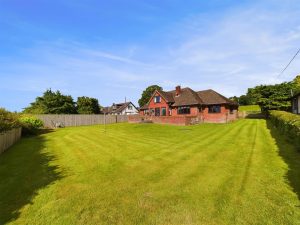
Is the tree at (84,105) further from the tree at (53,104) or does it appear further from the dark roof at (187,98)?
the dark roof at (187,98)

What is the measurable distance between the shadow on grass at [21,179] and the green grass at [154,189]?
0.03 m

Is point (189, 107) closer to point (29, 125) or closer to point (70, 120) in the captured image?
point (70, 120)

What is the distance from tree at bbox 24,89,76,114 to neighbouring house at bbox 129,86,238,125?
2375cm

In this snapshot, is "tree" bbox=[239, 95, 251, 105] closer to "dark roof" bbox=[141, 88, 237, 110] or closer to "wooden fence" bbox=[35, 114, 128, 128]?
"dark roof" bbox=[141, 88, 237, 110]

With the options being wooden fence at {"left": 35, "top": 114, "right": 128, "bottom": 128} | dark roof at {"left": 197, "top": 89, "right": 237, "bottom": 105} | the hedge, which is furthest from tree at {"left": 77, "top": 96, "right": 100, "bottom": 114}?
the hedge

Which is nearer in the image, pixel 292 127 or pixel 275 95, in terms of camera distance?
pixel 292 127

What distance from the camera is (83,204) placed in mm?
5750

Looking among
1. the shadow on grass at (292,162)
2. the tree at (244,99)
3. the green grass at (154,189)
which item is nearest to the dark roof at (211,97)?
the shadow on grass at (292,162)

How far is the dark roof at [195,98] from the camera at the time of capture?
37.1 metres

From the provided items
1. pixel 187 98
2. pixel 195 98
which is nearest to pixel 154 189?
pixel 195 98

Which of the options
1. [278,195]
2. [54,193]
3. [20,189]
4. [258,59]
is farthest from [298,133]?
[258,59]

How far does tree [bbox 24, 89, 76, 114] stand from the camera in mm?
53031

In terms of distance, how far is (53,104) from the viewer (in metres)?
53.1

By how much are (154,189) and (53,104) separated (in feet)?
177
